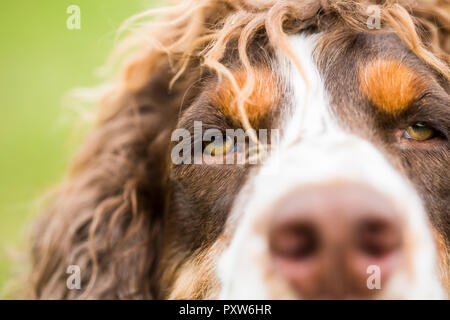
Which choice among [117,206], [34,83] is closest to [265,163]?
[117,206]

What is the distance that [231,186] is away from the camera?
9.98ft

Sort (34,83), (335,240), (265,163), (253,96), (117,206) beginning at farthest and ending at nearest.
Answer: (34,83)
(117,206)
(253,96)
(265,163)
(335,240)

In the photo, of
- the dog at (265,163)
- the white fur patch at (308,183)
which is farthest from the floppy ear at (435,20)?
the white fur patch at (308,183)

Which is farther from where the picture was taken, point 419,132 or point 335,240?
point 419,132

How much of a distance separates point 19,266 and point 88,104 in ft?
4.44

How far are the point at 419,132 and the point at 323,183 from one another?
1.01 metres

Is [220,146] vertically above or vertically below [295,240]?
above

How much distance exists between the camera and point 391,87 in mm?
2943

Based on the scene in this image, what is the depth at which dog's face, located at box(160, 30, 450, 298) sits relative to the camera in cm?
225

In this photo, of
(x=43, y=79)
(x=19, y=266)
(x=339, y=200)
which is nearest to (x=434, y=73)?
(x=339, y=200)

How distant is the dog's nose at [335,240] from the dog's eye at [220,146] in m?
0.93

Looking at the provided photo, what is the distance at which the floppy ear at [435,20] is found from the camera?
3422 millimetres

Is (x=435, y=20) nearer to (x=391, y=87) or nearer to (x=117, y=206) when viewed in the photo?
(x=391, y=87)
